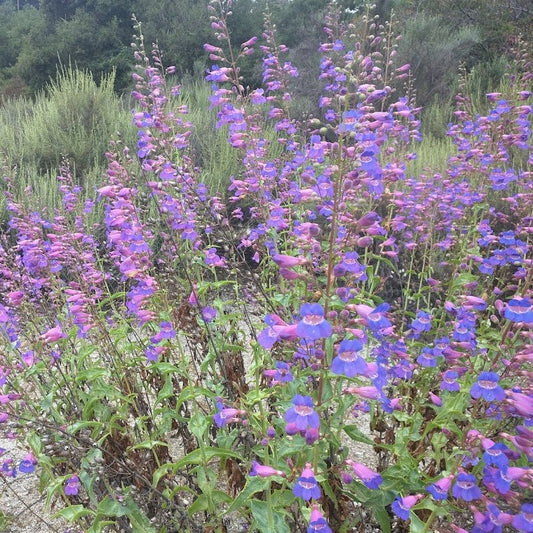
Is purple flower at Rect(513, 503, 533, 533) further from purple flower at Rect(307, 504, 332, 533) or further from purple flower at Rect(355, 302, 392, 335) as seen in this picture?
purple flower at Rect(355, 302, 392, 335)

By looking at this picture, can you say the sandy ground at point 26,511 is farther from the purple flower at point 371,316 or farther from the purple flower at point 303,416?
the purple flower at point 371,316

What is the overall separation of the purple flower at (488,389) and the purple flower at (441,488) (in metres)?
0.30

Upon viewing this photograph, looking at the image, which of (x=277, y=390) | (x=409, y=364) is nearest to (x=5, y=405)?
(x=277, y=390)

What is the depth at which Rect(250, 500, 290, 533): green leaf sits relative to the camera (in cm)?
154

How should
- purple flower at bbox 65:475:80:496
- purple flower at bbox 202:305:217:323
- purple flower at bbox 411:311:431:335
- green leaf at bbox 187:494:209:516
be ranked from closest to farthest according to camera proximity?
green leaf at bbox 187:494:209:516, purple flower at bbox 65:475:80:496, purple flower at bbox 411:311:431:335, purple flower at bbox 202:305:217:323

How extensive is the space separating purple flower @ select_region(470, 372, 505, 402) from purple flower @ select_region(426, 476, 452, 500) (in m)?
0.30

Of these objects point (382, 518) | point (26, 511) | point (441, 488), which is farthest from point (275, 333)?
point (26, 511)

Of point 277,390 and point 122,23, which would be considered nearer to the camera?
point 277,390

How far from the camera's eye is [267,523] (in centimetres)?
156

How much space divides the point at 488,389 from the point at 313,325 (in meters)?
0.61

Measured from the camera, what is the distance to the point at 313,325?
1.33 m

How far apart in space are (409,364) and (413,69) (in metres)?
10.9

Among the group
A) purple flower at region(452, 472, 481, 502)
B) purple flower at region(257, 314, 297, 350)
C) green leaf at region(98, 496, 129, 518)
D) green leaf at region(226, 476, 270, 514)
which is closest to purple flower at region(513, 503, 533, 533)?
purple flower at region(452, 472, 481, 502)

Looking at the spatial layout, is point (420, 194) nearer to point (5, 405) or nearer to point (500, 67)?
point (5, 405)
